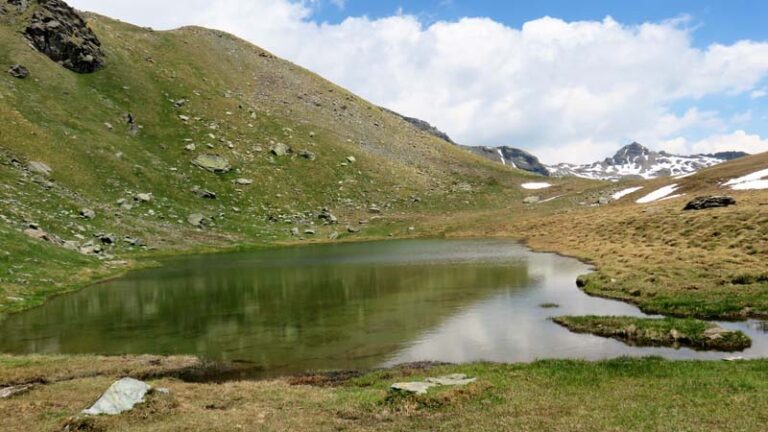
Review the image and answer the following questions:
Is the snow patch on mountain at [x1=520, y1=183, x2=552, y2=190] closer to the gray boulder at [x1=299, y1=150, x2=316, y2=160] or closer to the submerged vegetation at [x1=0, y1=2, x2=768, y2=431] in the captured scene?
the submerged vegetation at [x1=0, y1=2, x2=768, y2=431]

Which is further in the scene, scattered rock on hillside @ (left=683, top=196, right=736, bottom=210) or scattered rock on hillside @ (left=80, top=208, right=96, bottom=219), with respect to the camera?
scattered rock on hillside @ (left=80, top=208, right=96, bottom=219)

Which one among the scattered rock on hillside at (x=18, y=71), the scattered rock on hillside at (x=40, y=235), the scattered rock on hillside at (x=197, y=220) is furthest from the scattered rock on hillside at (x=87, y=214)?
the scattered rock on hillside at (x=18, y=71)

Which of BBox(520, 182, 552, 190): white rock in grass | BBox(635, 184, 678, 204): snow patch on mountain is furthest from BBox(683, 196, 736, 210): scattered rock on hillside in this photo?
BBox(520, 182, 552, 190): white rock in grass

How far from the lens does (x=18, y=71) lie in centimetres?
11750

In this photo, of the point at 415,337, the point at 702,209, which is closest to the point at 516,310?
the point at 415,337

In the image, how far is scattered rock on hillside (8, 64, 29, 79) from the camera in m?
117

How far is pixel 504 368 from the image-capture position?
25109mm

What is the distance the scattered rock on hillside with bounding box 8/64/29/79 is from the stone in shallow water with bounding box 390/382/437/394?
131 meters

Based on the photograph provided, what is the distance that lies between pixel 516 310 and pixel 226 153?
4109 inches

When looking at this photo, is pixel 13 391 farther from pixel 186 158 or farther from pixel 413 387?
pixel 186 158

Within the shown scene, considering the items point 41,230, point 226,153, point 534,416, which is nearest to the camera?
point 534,416

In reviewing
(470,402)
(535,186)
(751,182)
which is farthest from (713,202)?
(535,186)

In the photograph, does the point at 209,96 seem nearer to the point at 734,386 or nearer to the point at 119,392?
the point at 119,392

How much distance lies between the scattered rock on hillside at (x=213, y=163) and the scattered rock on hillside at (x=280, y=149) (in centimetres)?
1475
